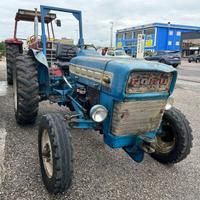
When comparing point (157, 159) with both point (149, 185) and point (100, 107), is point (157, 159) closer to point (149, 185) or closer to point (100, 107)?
point (149, 185)

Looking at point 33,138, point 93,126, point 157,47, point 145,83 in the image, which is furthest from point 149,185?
point 157,47

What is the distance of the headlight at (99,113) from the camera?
2730mm

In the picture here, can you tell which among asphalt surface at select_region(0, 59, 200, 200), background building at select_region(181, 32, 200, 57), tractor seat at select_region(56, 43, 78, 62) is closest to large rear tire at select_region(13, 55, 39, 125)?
asphalt surface at select_region(0, 59, 200, 200)

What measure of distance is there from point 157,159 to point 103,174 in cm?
87

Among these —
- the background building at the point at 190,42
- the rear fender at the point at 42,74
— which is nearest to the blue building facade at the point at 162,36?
the background building at the point at 190,42

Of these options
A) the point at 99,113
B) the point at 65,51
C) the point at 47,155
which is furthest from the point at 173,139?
the point at 65,51

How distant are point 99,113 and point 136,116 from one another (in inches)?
15.9

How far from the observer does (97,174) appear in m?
3.08

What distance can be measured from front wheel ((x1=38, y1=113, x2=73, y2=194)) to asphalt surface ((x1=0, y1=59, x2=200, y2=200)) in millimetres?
153

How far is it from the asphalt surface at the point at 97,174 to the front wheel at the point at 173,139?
15 centimetres

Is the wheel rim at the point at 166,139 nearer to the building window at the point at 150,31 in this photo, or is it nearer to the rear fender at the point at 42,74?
the rear fender at the point at 42,74

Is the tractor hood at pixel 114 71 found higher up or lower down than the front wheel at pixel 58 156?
higher up

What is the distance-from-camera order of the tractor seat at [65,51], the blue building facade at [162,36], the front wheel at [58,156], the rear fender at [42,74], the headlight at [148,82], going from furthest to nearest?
the blue building facade at [162,36]
the tractor seat at [65,51]
the rear fender at [42,74]
the headlight at [148,82]
the front wheel at [58,156]

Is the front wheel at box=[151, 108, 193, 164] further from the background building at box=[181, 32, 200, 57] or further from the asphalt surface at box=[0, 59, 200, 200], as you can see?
the background building at box=[181, 32, 200, 57]
